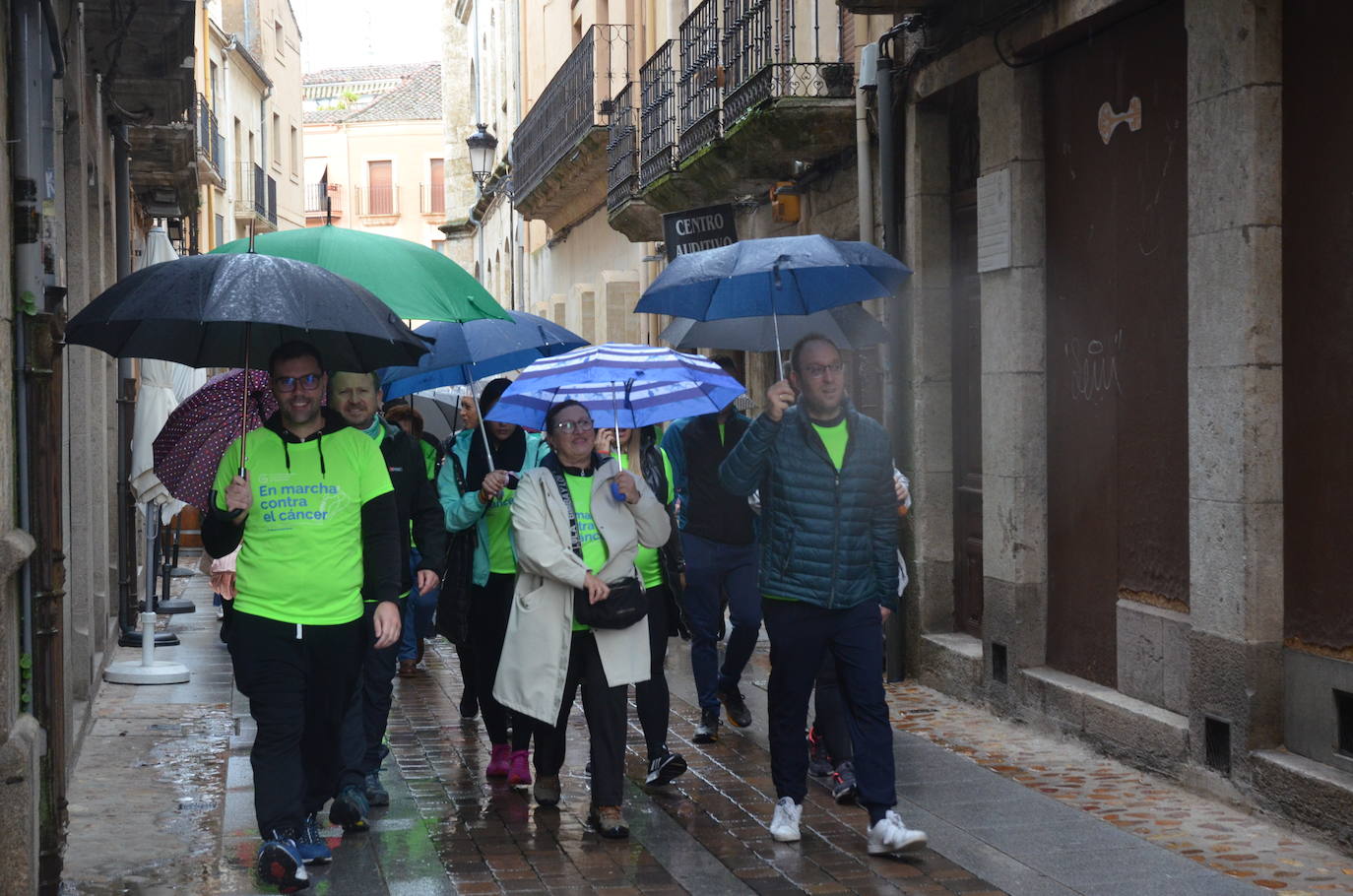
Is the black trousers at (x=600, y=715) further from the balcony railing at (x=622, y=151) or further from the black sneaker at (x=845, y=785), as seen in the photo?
the balcony railing at (x=622, y=151)

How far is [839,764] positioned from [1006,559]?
2288 mm

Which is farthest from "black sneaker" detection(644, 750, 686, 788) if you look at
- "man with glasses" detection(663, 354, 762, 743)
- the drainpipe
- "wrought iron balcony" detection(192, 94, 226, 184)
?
"wrought iron balcony" detection(192, 94, 226, 184)

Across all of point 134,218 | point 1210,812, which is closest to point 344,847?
point 1210,812

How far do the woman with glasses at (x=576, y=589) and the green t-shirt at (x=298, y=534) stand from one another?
902 millimetres

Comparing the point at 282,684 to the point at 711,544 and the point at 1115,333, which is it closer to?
the point at 711,544

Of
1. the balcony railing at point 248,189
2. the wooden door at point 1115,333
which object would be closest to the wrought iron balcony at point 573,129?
the wooden door at point 1115,333

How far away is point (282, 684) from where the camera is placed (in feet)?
19.7

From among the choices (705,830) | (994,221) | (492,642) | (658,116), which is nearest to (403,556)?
(492,642)

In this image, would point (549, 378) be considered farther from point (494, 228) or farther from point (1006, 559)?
point (494, 228)

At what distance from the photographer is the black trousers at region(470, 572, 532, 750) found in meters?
7.81

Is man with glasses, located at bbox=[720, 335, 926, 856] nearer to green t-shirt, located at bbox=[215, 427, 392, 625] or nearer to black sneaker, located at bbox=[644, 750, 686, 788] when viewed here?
black sneaker, located at bbox=[644, 750, 686, 788]

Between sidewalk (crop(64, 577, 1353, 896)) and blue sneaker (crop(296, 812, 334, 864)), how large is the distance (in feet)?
0.15

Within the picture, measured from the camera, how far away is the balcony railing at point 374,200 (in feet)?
210

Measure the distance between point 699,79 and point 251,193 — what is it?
1106 inches
